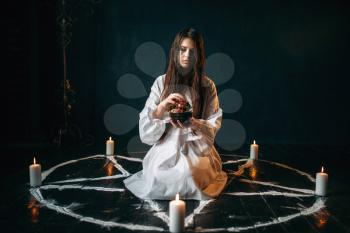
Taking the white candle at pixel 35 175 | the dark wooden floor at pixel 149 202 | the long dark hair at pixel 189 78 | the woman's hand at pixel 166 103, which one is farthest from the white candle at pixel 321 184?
the white candle at pixel 35 175

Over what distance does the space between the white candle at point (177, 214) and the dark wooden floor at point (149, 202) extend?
0.12m

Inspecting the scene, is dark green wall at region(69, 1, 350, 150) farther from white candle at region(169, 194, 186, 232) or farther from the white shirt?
white candle at region(169, 194, 186, 232)

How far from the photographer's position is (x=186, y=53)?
9.59 feet

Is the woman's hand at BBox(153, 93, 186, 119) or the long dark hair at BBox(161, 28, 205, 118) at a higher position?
the long dark hair at BBox(161, 28, 205, 118)

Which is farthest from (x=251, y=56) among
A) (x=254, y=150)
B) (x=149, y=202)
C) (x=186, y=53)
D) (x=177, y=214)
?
(x=177, y=214)

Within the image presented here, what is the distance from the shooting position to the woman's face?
2.91 meters

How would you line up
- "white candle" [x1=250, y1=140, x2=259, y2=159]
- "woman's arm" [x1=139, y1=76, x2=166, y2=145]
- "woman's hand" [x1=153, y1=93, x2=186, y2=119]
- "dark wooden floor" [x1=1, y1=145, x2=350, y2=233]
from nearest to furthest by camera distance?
"dark wooden floor" [x1=1, y1=145, x2=350, y2=233], "woman's hand" [x1=153, y1=93, x2=186, y2=119], "woman's arm" [x1=139, y1=76, x2=166, y2=145], "white candle" [x1=250, y1=140, x2=259, y2=159]

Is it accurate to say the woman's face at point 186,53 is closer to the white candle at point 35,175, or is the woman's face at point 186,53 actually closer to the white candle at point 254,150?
the white candle at point 35,175

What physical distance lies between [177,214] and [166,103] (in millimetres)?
921

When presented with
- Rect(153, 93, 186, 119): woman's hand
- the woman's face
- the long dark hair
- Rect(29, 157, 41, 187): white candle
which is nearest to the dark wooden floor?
Rect(29, 157, 41, 187): white candle

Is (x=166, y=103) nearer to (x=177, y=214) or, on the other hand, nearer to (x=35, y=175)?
(x=177, y=214)

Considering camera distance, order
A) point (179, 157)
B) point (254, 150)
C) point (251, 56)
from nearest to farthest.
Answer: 1. point (179, 157)
2. point (254, 150)
3. point (251, 56)

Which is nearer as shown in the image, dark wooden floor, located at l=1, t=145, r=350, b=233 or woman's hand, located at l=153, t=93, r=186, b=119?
dark wooden floor, located at l=1, t=145, r=350, b=233

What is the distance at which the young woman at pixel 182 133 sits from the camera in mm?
2791
